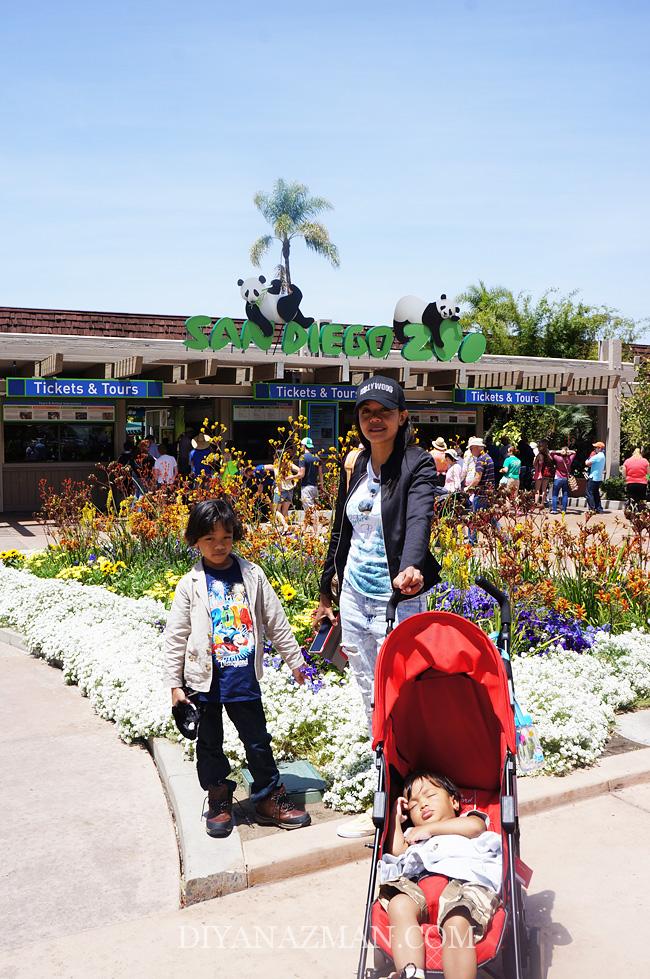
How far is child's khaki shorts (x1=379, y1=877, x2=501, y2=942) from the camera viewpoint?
2.77 metres

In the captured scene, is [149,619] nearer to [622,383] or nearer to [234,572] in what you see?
[234,572]

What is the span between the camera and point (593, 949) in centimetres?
322

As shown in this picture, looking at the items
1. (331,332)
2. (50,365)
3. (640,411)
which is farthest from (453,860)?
(640,411)

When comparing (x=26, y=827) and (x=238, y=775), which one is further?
(x=238, y=775)

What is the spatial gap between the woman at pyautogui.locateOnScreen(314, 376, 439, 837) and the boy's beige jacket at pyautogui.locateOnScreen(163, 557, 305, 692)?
0.32 metres

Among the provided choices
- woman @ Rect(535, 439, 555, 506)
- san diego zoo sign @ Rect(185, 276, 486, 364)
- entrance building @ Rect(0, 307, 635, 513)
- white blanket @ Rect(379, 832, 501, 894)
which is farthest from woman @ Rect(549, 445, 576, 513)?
white blanket @ Rect(379, 832, 501, 894)

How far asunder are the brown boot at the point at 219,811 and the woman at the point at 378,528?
51 centimetres

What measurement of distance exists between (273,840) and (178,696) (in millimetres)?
758

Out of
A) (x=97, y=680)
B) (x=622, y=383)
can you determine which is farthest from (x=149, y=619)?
(x=622, y=383)

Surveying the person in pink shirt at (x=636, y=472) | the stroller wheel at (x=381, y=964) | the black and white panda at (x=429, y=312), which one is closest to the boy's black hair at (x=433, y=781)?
the stroller wheel at (x=381, y=964)

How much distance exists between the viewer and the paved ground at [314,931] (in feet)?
10.3

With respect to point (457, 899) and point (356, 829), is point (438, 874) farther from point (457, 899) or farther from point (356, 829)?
point (356, 829)

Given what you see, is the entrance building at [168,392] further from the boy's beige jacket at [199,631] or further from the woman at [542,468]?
the boy's beige jacket at [199,631]

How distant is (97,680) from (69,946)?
3080 millimetres
